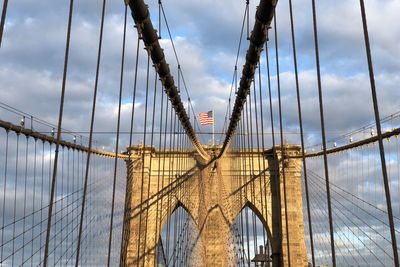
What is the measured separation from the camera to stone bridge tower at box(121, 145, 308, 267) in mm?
23109

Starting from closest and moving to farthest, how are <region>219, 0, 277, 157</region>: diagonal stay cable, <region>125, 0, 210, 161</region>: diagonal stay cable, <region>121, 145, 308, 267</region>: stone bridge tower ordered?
<region>125, 0, 210, 161</region>: diagonal stay cable
<region>219, 0, 277, 157</region>: diagonal stay cable
<region>121, 145, 308, 267</region>: stone bridge tower

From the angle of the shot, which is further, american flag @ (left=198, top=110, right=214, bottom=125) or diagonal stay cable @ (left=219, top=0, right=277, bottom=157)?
american flag @ (left=198, top=110, right=214, bottom=125)

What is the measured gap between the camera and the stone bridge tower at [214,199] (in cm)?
2311

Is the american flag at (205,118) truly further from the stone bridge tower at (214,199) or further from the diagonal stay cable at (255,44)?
the diagonal stay cable at (255,44)

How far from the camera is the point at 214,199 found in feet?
87.8

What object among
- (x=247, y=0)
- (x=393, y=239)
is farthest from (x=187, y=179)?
(x=393, y=239)

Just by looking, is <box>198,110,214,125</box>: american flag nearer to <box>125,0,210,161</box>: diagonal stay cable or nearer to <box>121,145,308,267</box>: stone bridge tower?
<box>121,145,308,267</box>: stone bridge tower

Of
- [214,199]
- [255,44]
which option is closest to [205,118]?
[214,199]

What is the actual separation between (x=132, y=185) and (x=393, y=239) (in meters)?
21.6

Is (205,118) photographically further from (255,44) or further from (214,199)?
(255,44)

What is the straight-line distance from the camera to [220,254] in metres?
24.4

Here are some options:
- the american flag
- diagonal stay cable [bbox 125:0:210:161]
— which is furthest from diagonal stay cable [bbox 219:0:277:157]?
the american flag

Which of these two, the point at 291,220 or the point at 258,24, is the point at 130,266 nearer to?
the point at 291,220

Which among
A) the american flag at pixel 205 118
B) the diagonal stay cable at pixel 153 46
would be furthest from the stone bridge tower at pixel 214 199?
the diagonal stay cable at pixel 153 46
